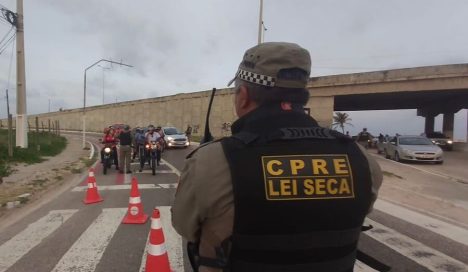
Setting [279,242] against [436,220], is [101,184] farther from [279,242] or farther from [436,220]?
[279,242]

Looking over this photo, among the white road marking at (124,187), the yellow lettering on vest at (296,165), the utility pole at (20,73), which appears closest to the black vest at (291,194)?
the yellow lettering on vest at (296,165)

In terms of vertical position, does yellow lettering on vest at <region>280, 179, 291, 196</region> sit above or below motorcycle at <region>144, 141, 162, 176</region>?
above

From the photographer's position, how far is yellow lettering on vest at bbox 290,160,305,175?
176 centimetres

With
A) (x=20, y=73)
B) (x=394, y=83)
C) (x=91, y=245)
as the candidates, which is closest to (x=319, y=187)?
(x=91, y=245)

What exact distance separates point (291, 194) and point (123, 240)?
550 centimetres

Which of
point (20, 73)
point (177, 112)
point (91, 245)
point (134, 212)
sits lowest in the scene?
point (91, 245)

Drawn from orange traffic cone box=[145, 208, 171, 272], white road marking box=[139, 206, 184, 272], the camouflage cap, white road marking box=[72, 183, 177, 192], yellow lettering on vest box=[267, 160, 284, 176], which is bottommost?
white road marking box=[72, 183, 177, 192]

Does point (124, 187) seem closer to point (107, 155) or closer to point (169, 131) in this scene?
point (107, 155)

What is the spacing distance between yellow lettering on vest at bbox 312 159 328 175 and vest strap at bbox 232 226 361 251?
240 millimetres

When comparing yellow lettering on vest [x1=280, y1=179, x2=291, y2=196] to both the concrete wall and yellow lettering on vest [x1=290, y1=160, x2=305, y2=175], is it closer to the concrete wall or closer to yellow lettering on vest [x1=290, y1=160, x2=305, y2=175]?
yellow lettering on vest [x1=290, y1=160, x2=305, y2=175]

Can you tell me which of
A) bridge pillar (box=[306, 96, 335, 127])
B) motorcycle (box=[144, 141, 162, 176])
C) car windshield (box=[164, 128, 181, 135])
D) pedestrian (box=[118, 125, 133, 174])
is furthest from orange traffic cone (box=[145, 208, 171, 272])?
bridge pillar (box=[306, 96, 335, 127])

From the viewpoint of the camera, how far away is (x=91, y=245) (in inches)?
254

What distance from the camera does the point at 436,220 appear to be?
860 cm

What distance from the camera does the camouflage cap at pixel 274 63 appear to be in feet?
6.20
